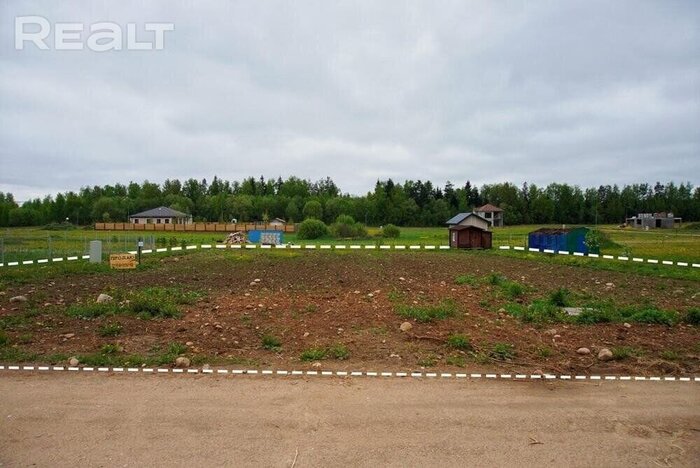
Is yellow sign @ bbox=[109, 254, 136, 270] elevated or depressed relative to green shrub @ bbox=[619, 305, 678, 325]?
elevated

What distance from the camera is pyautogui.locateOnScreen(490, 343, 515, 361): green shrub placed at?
8484mm

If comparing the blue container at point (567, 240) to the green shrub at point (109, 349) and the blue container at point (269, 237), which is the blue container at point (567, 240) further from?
the green shrub at point (109, 349)

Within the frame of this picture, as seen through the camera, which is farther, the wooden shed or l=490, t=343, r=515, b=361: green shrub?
the wooden shed

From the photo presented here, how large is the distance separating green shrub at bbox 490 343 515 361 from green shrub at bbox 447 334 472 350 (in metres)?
0.44

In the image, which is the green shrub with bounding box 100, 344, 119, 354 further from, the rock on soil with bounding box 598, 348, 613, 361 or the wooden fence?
the wooden fence

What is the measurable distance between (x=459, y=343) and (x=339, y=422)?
3.82 meters

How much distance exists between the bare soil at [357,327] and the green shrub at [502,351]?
15 centimetres

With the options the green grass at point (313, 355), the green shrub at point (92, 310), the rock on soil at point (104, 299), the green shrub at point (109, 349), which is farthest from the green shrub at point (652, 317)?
the rock on soil at point (104, 299)

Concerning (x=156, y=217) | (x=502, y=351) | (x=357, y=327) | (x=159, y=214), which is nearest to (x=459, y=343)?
(x=502, y=351)

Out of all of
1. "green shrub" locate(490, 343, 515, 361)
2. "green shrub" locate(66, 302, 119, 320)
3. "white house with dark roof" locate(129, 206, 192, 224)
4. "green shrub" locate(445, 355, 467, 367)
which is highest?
"white house with dark roof" locate(129, 206, 192, 224)

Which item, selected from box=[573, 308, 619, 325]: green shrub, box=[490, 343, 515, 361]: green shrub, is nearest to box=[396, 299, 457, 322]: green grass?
box=[490, 343, 515, 361]: green shrub

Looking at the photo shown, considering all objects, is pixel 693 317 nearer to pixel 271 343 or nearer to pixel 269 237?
pixel 271 343

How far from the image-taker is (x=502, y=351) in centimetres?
868

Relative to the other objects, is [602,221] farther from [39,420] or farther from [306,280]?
[39,420]
